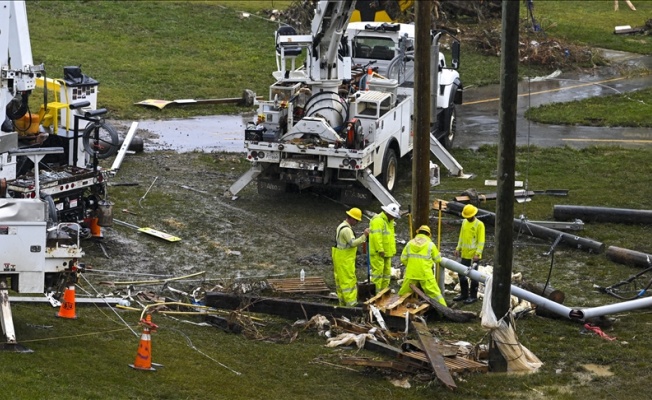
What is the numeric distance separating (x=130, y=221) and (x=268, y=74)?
1545cm

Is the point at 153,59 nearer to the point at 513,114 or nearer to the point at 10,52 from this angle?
the point at 10,52

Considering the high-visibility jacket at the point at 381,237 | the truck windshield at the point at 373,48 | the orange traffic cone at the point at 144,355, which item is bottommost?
the orange traffic cone at the point at 144,355

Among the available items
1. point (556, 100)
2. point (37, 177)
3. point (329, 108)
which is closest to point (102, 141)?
point (329, 108)

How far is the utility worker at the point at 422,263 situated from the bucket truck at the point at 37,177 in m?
4.44

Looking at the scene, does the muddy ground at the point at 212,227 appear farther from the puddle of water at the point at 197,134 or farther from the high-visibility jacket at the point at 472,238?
the high-visibility jacket at the point at 472,238

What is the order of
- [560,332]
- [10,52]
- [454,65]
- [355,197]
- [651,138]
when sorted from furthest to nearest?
[651,138], [454,65], [355,197], [10,52], [560,332]

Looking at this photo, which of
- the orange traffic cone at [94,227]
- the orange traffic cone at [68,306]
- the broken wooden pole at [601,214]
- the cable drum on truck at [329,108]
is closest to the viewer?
the orange traffic cone at [68,306]

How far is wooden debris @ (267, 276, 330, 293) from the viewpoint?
57.3 feet

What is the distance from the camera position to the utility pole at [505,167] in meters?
13.3

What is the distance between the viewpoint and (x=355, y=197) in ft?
73.9

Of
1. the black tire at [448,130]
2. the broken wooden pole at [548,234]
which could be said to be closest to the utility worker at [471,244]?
the broken wooden pole at [548,234]

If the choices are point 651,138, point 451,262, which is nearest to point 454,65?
point 651,138

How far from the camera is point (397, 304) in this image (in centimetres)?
1612

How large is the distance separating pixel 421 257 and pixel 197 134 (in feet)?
43.9
